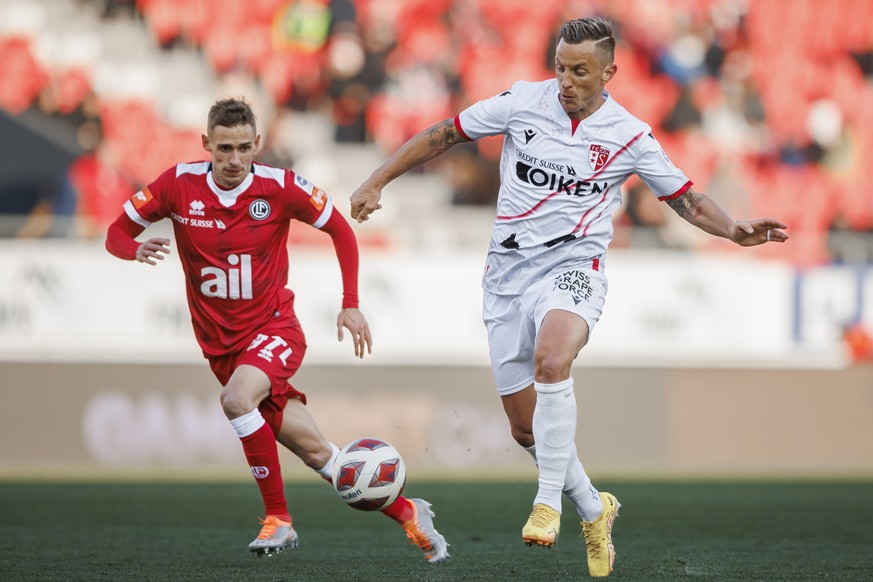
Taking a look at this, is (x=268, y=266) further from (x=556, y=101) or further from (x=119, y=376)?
(x=119, y=376)

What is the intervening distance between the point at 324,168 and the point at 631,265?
426cm

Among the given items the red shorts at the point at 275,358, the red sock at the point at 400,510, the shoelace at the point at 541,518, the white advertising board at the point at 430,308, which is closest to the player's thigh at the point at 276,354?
the red shorts at the point at 275,358

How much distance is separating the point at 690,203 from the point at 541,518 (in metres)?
1.47

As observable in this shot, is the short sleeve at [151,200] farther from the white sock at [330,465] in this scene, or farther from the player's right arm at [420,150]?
the white sock at [330,465]

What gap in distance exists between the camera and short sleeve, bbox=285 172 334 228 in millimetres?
5938

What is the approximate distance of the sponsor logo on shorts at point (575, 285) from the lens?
520 cm

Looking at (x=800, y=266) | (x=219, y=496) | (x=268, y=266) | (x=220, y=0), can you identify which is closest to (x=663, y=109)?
(x=800, y=266)

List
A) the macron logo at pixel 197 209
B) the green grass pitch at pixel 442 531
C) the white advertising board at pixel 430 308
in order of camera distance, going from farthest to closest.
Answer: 1. the white advertising board at pixel 430 308
2. the macron logo at pixel 197 209
3. the green grass pitch at pixel 442 531

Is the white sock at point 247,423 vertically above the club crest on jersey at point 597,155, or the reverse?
the club crest on jersey at point 597,155

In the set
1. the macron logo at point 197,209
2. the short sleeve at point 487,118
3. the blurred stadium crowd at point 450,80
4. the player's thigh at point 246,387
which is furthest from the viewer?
Result: the blurred stadium crowd at point 450,80

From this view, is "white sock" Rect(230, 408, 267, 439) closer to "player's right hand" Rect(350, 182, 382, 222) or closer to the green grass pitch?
the green grass pitch

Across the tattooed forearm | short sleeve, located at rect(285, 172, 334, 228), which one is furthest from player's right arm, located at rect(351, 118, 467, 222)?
the tattooed forearm

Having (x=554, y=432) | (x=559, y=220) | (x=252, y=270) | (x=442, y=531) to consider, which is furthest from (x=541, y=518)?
(x=442, y=531)

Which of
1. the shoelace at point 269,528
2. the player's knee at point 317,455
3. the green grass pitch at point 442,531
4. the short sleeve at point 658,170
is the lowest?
the green grass pitch at point 442,531
